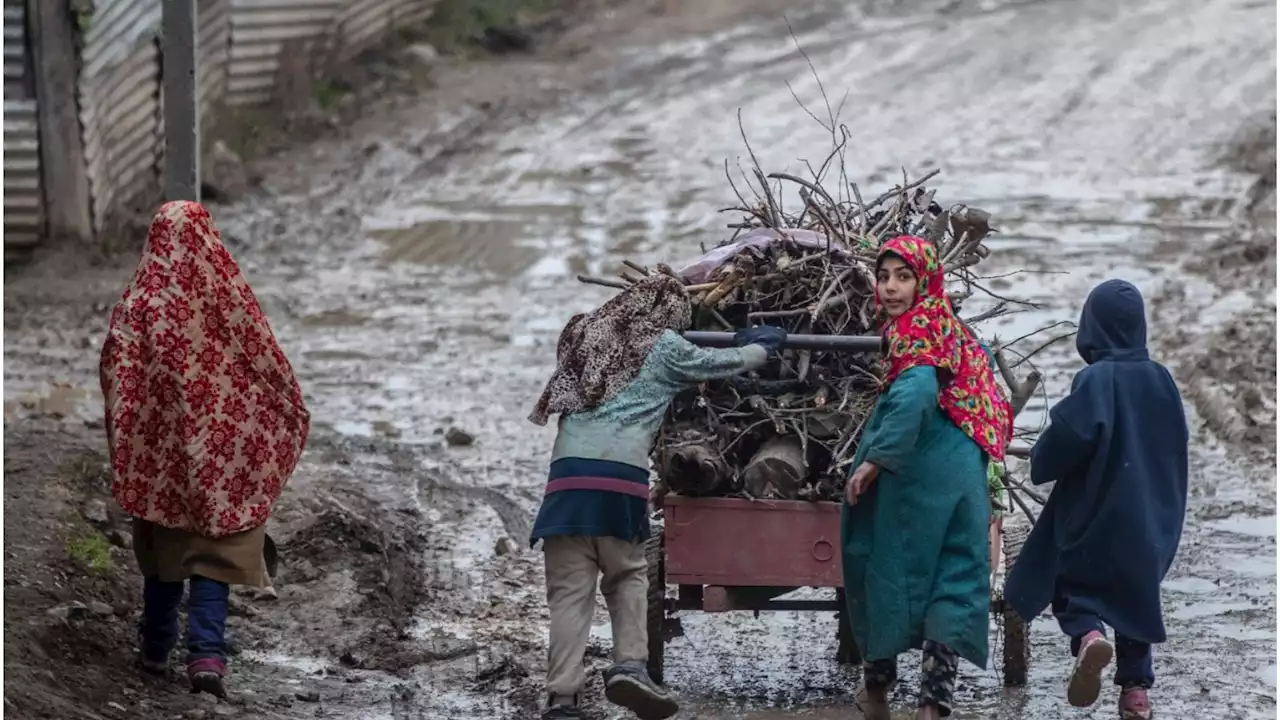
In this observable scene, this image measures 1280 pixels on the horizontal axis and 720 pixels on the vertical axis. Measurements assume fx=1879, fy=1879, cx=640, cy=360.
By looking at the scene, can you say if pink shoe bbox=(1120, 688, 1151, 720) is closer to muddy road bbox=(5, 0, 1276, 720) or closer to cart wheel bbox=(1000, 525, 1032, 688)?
muddy road bbox=(5, 0, 1276, 720)

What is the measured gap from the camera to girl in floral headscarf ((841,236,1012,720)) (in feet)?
18.2

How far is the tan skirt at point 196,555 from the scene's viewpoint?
6086 mm

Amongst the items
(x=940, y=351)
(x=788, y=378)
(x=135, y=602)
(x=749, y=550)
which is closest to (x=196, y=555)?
(x=135, y=602)

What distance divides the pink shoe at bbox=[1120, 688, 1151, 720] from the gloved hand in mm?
1600

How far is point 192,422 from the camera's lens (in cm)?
604

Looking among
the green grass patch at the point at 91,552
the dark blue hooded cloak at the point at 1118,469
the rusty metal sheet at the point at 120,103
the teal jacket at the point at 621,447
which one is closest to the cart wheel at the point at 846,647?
the dark blue hooded cloak at the point at 1118,469

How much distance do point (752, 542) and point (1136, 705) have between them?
52.7 inches

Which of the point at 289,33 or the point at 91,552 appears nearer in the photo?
the point at 91,552

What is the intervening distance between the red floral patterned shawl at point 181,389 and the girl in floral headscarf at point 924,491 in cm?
203

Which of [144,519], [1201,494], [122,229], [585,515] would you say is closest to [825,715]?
[585,515]

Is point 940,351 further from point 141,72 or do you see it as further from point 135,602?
point 141,72

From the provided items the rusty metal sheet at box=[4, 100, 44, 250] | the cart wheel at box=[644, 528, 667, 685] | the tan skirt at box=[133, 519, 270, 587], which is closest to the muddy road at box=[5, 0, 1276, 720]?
the cart wheel at box=[644, 528, 667, 685]

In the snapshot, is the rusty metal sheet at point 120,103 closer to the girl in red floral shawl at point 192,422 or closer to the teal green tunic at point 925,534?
the girl in red floral shawl at point 192,422

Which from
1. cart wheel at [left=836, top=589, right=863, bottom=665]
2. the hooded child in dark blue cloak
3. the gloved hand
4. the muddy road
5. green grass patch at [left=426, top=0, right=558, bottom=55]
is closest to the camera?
the hooded child in dark blue cloak
